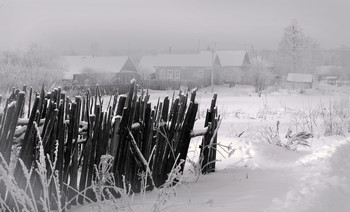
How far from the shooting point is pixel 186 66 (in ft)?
189

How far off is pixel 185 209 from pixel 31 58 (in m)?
36.7

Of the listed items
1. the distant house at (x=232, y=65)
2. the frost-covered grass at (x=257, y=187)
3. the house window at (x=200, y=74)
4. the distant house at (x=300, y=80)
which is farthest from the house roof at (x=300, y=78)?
the frost-covered grass at (x=257, y=187)

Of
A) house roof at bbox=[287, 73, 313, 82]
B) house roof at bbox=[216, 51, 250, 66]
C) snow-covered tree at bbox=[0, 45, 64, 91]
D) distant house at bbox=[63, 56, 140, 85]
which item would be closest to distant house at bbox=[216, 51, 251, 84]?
house roof at bbox=[216, 51, 250, 66]

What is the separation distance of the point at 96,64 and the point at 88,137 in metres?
50.7

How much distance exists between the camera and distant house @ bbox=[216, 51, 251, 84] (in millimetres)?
60500

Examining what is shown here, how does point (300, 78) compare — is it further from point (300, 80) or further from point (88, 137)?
point (88, 137)

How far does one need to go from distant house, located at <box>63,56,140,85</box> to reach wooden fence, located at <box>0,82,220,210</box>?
4040cm

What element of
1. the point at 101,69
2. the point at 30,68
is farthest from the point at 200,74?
the point at 30,68

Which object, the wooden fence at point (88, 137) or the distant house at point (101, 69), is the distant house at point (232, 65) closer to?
the distant house at point (101, 69)

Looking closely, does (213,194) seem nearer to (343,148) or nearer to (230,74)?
(343,148)

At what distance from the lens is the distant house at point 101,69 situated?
150 ft

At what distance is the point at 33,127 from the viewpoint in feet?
10.4

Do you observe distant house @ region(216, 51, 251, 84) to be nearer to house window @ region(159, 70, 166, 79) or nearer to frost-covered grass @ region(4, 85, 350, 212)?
house window @ region(159, 70, 166, 79)

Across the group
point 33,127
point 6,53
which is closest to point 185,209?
point 33,127
